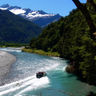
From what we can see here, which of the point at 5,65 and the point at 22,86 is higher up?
the point at 5,65

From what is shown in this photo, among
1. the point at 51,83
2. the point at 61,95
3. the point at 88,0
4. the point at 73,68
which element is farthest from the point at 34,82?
the point at 88,0

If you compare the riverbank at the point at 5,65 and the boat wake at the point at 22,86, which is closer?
the boat wake at the point at 22,86

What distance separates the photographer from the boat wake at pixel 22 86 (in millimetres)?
48141

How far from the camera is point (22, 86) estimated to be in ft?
177

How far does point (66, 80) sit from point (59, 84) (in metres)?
5.65

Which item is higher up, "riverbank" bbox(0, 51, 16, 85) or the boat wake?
"riverbank" bbox(0, 51, 16, 85)

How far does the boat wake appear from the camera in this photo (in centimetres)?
4814

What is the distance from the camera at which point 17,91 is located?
48812 millimetres

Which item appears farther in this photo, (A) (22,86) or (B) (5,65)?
(B) (5,65)

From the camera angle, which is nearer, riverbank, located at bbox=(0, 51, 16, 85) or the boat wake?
the boat wake

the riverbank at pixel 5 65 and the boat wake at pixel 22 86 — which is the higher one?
the riverbank at pixel 5 65

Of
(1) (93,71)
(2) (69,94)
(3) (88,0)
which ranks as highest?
(3) (88,0)

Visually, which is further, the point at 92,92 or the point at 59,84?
the point at 59,84

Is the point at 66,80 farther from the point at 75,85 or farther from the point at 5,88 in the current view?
the point at 5,88
